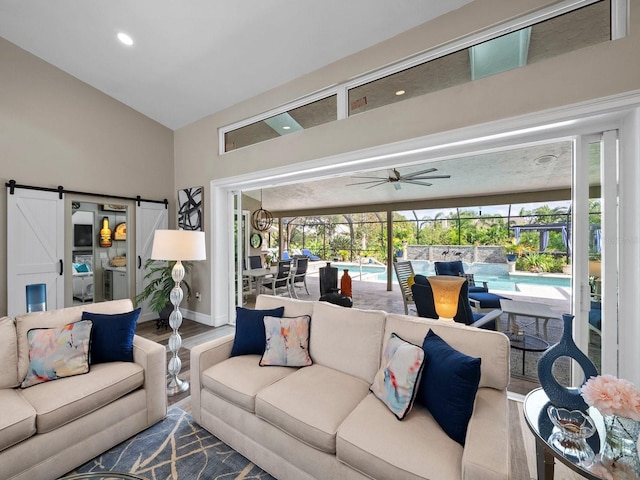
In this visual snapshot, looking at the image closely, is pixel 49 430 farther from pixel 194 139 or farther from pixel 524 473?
pixel 194 139

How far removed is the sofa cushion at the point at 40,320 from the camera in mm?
1932

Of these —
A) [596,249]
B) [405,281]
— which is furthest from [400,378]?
[405,281]

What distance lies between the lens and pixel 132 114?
4648 mm

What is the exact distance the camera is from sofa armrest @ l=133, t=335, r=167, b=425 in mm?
2113

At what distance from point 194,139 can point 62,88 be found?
1727 mm

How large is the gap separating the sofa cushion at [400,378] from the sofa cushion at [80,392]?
1.70 metres

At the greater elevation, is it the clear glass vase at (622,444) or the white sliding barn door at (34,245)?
the white sliding barn door at (34,245)

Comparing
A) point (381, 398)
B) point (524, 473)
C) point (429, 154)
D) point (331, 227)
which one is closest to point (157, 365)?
point (381, 398)

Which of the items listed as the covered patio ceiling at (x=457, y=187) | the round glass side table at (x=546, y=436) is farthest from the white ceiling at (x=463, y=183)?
the round glass side table at (x=546, y=436)

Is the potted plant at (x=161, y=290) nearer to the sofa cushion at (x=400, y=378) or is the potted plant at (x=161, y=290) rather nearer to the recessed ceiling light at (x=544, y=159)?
the sofa cushion at (x=400, y=378)

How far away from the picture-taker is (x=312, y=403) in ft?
5.37

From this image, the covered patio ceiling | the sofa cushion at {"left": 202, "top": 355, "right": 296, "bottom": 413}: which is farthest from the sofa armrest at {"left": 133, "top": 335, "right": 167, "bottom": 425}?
the covered patio ceiling

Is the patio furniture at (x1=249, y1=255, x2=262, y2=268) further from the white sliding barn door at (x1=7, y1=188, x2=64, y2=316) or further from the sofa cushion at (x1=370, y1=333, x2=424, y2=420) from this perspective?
the sofa cushion at (x1=370, y1=333, x2=424, y2=420)

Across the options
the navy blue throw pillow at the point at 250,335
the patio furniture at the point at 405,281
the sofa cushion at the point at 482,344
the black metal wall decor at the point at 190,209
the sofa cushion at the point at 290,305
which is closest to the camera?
the sofa cushion at the point at 482,344
